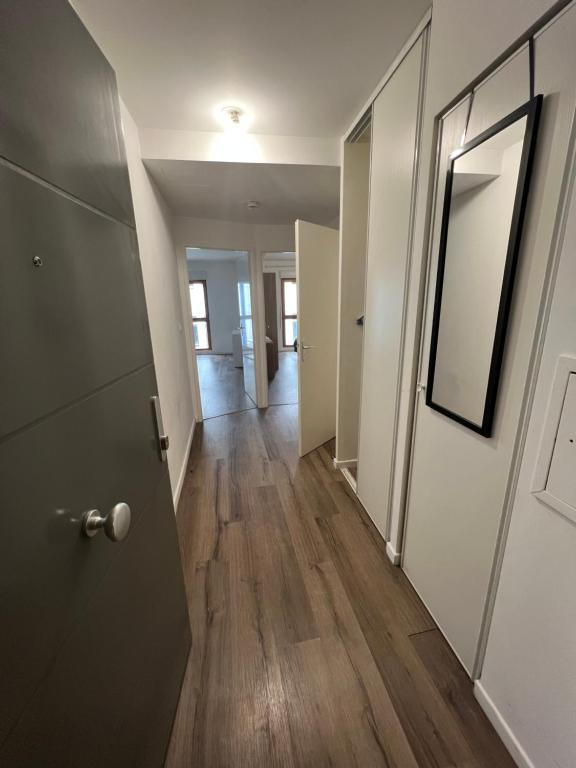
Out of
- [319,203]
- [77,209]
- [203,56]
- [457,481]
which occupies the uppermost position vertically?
[203,56]

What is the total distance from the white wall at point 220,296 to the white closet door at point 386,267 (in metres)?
6.20

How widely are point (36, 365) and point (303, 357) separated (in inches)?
87.8

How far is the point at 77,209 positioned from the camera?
61cm

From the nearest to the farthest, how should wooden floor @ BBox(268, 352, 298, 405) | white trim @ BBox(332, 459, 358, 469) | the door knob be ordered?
1. the door knob
2. white trim @ BBox(332, 459, 358, 469)
3. wooden floor @ BBox(268, 352, 298, 405)

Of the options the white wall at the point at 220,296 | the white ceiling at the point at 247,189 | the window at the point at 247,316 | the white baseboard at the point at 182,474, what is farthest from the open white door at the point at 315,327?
the white wall at the point at 220,296

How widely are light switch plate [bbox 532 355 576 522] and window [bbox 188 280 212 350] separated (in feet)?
25.2

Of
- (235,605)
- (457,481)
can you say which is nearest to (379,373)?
(457,481)

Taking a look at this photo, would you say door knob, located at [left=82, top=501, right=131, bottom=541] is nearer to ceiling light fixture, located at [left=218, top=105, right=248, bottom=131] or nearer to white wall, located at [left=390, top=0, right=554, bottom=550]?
white wall, located at [left=390, top=0, right=554, bottom=550]

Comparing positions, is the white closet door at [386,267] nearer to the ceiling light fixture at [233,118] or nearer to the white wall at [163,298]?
the ceiling light fixture at [233,118]

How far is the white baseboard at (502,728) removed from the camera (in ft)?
3.05

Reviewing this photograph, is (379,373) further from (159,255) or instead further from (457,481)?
(159,255)

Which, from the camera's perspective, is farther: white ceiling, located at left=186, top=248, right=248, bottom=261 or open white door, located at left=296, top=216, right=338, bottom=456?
white ceiling, located at left=186, top=248, right=248, bottom=261

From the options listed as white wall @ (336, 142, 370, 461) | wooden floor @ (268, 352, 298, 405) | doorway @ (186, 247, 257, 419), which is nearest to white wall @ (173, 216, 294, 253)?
white wall @ (336, 142, 370, 461)

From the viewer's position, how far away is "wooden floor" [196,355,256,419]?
4.20 metres
